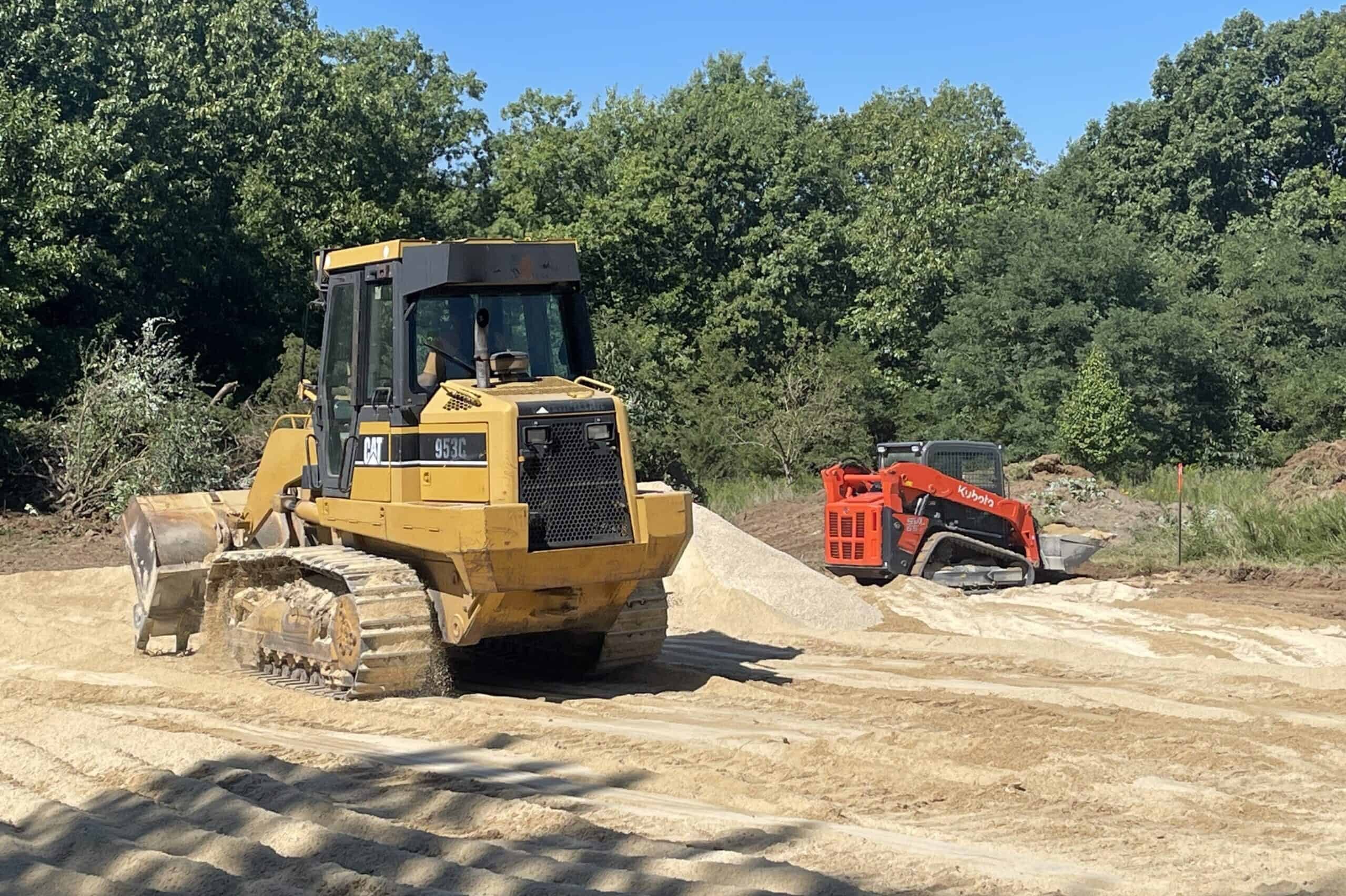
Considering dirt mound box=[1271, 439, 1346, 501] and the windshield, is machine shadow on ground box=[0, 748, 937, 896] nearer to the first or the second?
the windshield

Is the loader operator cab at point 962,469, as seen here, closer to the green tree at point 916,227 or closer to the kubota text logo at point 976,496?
the kubota text logo at point 976,496

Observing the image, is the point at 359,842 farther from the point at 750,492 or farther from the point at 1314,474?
the point at 1314,474

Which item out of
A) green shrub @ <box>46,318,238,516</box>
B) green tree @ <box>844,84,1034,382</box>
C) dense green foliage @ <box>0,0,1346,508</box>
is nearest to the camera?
green shrub @ <box>46,318,238,516</box>

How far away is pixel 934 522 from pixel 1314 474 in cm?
1256

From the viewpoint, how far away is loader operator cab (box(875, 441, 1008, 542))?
18.4 meters

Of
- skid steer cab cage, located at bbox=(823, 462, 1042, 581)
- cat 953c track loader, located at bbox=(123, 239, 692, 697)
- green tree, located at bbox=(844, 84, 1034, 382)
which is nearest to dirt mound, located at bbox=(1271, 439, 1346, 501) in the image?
skid steer cab cage, located at bbox=(823, 462, 1042, 581)

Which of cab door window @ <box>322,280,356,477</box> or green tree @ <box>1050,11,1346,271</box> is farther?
green tree @ <box>1050,11,1346,271</box>

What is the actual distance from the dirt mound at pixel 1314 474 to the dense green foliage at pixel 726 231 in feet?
10.8

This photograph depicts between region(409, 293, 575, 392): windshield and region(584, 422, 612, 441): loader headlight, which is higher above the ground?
region(409, 293, 575, 392): windshield

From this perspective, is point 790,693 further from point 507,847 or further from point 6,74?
point 6,74

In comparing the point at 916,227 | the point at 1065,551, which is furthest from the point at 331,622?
the point at 916,227

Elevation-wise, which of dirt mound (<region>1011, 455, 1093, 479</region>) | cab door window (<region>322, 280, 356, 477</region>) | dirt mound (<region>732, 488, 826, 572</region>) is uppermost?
cab door window (<region>322, 280, 356, 477</region>)

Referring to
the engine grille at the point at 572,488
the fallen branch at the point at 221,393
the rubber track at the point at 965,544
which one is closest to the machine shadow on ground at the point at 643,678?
the engine grille at the point at 572,488

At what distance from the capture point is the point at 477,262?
10.3 meters
